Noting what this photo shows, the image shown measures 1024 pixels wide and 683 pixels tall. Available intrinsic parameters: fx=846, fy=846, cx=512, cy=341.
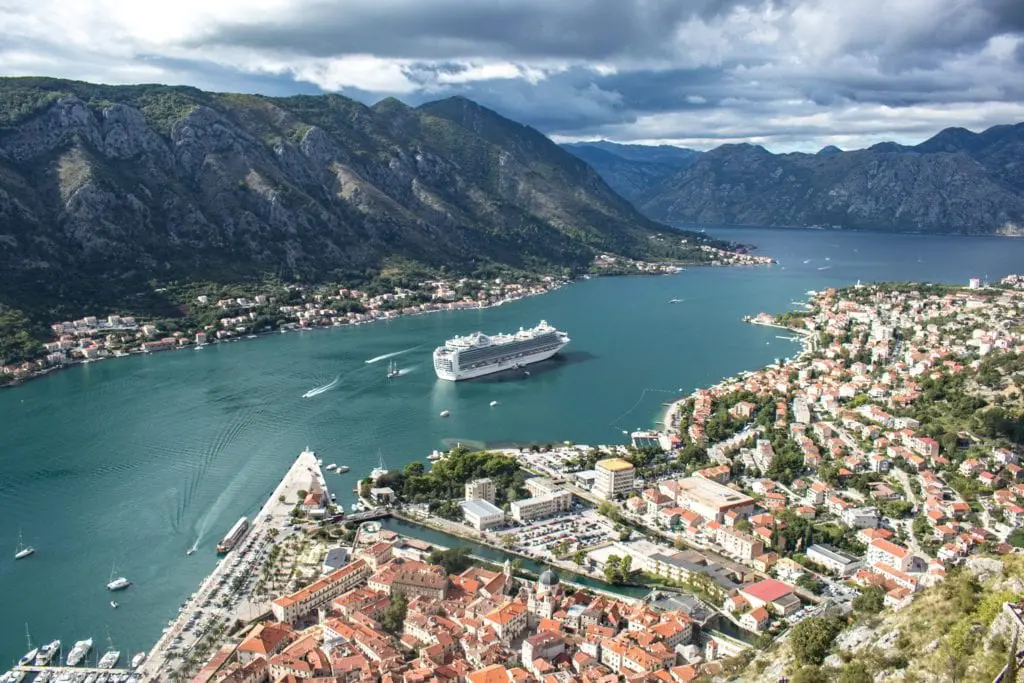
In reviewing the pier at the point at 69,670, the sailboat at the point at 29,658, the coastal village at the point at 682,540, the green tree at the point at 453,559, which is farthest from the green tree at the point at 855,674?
the sailboat at the point at 29,658

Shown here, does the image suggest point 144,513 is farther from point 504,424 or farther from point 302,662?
point 504,424

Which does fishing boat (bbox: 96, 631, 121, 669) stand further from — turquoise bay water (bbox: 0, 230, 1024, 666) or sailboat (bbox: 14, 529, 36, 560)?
sailboat (bbox: 14, 529, 36, 560)

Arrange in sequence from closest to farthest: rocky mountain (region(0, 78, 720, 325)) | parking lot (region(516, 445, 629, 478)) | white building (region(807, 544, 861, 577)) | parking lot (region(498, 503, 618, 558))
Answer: white building (region(807, 544, 861, 577)), parking lot (region(498, 503, 618, 558)), parking lot (region(516, 445, 629, 478)), rocky mountain (region(0, 78, 720, 325))

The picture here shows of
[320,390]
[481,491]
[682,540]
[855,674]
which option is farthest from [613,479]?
[320,390]

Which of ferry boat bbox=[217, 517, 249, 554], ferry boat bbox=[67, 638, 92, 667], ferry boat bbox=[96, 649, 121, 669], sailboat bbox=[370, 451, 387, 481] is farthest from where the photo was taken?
sailboat bbox=[370, 451, 387, 481]

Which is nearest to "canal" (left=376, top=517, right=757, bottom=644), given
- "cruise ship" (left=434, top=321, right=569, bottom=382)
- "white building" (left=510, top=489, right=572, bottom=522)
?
"white building" (left=510, top=489, right=572, bottom=522)

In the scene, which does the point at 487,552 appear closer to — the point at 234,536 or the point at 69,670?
the point at 234,536
